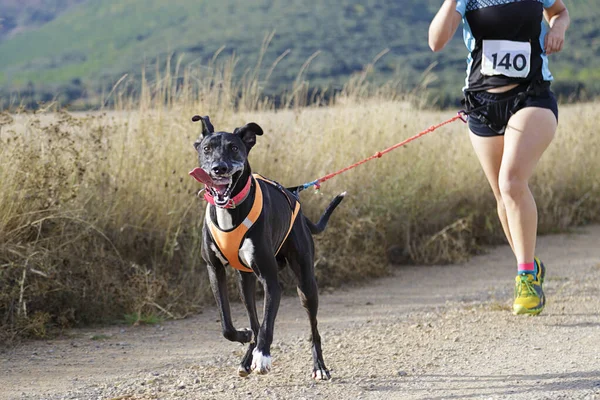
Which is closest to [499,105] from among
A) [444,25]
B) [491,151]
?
[491,151]

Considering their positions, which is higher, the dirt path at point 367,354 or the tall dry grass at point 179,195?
the tall dry grass at point 179,195

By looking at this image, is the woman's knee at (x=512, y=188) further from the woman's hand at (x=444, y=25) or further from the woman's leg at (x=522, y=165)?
the woman's hand at (x=444, y=25)

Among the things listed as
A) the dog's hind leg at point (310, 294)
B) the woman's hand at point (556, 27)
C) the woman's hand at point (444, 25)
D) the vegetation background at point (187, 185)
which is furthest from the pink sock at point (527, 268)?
the vegetation background at point (187, 185)

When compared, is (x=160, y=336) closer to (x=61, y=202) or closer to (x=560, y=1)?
(x=61, y=202)

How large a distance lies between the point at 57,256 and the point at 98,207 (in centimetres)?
80

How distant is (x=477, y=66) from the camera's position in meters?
5.84

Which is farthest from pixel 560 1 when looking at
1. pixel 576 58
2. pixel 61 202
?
pixel 576 58

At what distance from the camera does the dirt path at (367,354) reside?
4621 mm

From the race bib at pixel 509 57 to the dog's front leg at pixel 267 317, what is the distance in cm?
239

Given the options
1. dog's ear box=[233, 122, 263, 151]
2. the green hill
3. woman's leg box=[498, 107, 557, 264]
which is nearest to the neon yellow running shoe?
woman's leg box=[498, 107, 557, 264]

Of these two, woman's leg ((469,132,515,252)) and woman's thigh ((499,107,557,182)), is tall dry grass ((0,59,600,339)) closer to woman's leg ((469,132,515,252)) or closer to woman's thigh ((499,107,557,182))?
woman's leg ((469,132,515,252))

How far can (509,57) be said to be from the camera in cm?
562

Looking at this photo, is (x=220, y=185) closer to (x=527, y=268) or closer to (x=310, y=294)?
(x=310, y=294)

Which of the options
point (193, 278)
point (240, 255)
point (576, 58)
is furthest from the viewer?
point (576, 58)
